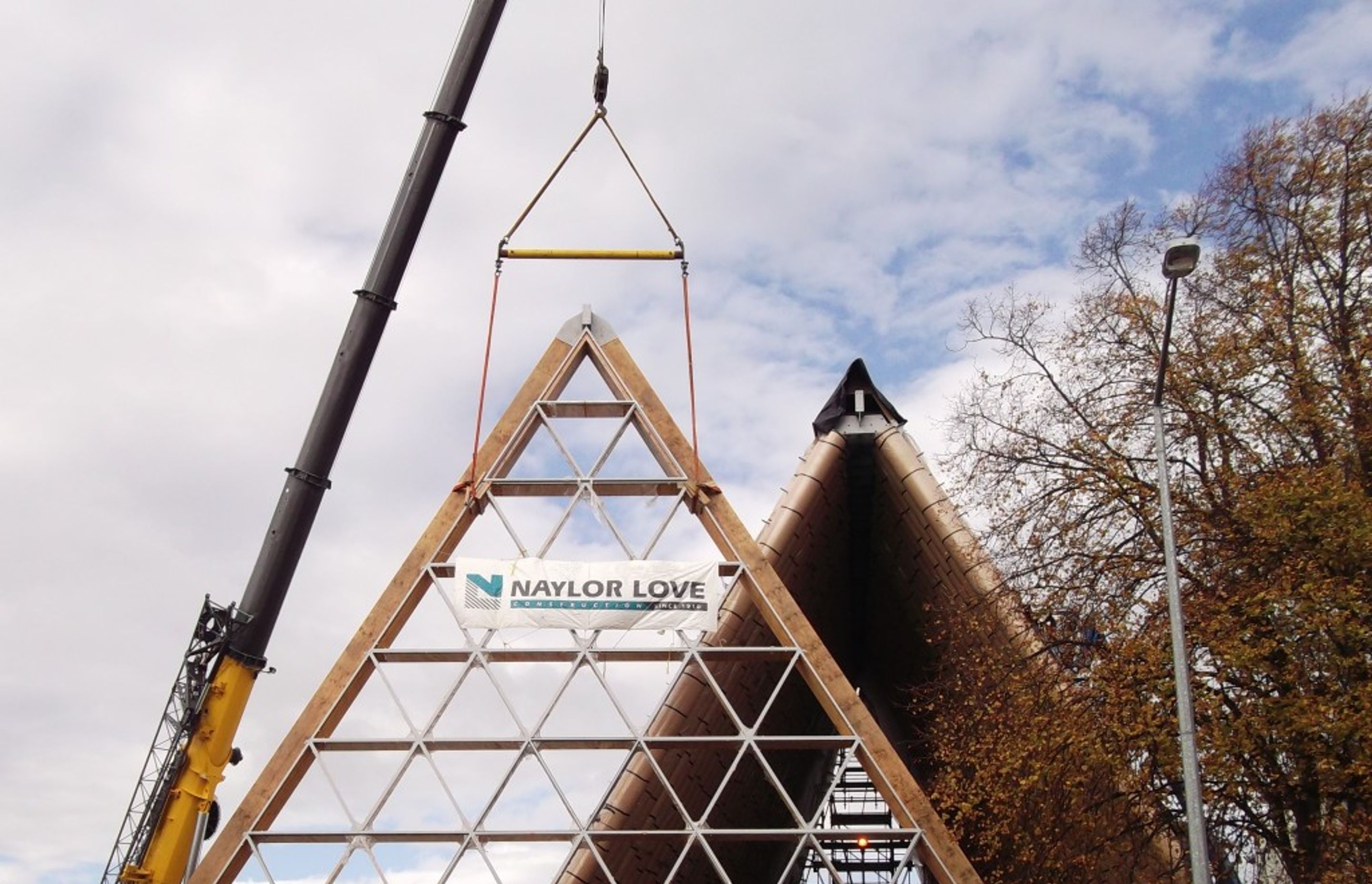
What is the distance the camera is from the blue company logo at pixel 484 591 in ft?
50.5

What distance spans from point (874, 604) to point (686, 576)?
27.5 feet

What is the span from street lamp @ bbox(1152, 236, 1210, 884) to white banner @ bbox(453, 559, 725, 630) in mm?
6357

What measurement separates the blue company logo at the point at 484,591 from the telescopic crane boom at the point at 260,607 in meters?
2.15

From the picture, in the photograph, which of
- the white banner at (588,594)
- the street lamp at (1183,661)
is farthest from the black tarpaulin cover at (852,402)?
the street lamp at (1183,661)

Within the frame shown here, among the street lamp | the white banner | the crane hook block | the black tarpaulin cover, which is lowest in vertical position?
the street lamp

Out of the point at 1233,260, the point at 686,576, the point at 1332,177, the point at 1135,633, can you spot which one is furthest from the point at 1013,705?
the point at 1332,177

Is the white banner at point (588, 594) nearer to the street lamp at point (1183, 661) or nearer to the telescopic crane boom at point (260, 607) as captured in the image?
the telescopic crane boom at point (260, 607)

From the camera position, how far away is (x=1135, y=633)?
12391mm

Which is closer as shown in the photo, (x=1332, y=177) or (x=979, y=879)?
(x=1332, y=177)

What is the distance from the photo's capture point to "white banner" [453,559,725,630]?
15.4 m

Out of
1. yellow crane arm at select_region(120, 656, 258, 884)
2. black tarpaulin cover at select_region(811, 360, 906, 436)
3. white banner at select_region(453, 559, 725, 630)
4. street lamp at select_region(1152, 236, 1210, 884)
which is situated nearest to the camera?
street lamp at select_region(1152, 236, 1210, 884)

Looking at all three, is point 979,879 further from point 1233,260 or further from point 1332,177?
point 1332,177

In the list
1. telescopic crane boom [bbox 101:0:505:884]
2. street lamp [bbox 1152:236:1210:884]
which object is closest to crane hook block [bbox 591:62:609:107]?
telescopic crane boom [bbox 101:0:505:884]

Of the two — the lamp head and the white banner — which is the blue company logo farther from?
the lamp head
